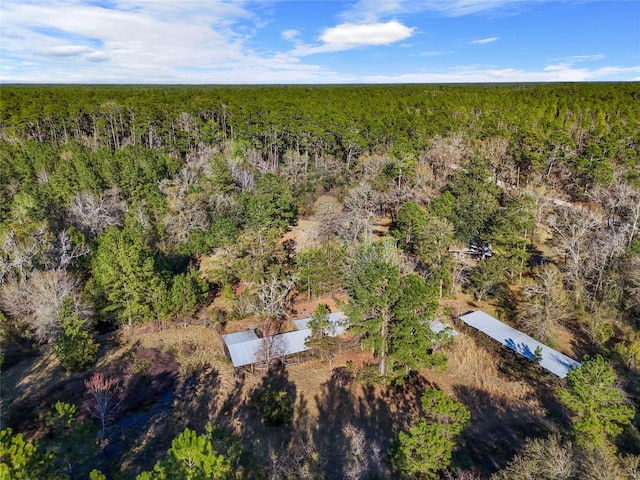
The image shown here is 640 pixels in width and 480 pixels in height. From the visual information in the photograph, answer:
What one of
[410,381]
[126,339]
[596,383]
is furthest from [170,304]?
[596,383]

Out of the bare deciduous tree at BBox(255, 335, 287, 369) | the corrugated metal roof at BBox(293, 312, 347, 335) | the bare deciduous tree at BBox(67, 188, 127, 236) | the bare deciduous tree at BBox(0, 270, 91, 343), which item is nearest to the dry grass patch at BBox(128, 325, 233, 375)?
the bare deciduous tree at BBox(255, 335, 287, 369)

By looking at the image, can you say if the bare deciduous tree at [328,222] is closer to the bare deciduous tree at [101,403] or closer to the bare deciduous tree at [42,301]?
the bare deciduous tree at [42,301]

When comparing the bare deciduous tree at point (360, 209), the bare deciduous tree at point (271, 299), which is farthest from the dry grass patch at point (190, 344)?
the bare deciduous tree at point (360, 209)

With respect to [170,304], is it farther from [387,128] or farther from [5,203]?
[387,128]

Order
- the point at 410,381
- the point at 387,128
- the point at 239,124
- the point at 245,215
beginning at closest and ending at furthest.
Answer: the point at 410,381
the point at 245,215
the point at 387,128
the point at 239,124

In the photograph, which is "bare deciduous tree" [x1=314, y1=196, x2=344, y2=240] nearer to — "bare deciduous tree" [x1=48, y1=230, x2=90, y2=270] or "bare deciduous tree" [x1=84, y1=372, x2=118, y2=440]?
"bare deciduous tree" [x1=48, y1=230, x2=90, y2=270]
